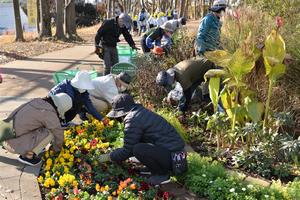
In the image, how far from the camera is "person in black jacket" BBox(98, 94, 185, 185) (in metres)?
3.92

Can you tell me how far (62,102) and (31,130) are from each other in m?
0.51

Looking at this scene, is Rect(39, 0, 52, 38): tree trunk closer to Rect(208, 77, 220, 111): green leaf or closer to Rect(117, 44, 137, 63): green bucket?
Rect(117, 44, 137, 63): green bucket

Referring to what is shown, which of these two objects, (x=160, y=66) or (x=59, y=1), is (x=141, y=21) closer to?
(x=59, y=1)

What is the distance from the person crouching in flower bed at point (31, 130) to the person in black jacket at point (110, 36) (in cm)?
338

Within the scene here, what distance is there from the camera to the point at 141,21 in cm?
2414

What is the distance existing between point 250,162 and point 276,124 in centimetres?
49

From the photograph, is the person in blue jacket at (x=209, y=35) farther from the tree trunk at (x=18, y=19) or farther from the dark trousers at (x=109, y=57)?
the tree trunk at (x=18, y=19)

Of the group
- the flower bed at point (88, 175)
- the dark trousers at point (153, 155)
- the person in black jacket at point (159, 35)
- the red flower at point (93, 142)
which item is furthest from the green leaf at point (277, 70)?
the person in black jacket at point (159, 35)

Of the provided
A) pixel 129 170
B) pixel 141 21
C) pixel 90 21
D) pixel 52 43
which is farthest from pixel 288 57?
pixel 90 21

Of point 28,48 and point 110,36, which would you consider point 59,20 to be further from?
point 110,36

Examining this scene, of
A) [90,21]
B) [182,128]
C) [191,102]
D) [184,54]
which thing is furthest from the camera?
[90,21]

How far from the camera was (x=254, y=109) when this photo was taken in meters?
4.51

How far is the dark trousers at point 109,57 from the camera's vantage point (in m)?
7.91

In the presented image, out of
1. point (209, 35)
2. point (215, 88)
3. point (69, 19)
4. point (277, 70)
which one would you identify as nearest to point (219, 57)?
point (215, 88)
